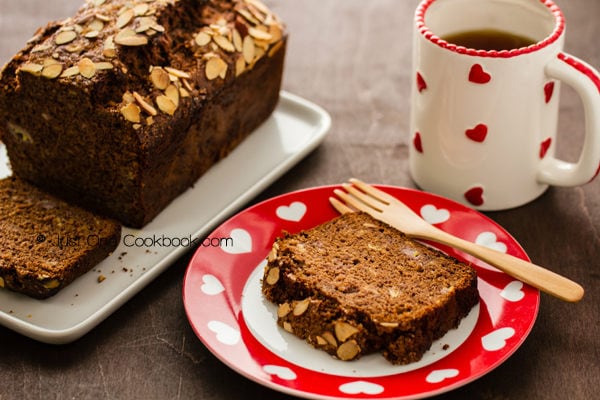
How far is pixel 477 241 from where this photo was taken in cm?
204

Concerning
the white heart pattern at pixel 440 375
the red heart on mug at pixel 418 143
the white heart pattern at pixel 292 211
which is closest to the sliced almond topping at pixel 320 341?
the white heart pattern at pixel 440 375

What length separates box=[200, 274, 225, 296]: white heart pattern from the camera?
6.21ft

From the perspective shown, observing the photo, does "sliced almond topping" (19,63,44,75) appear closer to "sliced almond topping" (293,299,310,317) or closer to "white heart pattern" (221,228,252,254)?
"white heart pattern" (221,228,252,254)

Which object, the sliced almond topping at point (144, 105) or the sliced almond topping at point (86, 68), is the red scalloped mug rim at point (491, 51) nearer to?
the sliced almond topping at point (144, 105)

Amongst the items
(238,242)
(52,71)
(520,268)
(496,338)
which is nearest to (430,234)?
(520,268)

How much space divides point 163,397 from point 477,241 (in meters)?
0.79

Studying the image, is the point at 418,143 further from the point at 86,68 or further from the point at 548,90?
the point at 86,68

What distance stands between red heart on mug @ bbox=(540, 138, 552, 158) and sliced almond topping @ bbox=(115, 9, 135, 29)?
1.05 metres

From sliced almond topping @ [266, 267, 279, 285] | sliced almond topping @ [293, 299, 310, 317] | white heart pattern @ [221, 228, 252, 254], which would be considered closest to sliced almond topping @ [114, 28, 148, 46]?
white heart pattern @ [221, 228, 252, 254]

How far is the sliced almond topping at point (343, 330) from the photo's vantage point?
1720 mm

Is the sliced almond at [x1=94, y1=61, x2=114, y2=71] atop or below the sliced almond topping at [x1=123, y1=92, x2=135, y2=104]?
atop

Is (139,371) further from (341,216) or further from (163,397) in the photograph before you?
(341,216)

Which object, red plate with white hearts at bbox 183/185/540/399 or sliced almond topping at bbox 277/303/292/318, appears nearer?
red plate with white hearts at bbox 183/185/540/399

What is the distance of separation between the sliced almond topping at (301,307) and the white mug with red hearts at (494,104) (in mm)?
621
